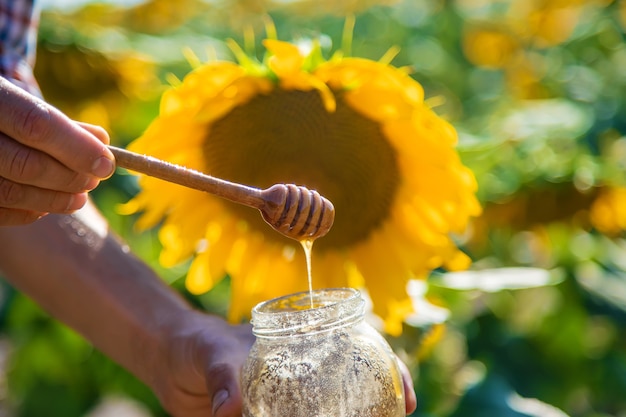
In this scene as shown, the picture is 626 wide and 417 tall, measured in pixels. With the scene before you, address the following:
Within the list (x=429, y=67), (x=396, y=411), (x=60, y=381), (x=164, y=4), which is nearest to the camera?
(x=396, y=411)

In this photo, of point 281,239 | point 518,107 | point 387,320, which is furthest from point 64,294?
point 518,107

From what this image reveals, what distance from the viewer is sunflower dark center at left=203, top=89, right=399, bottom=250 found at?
4.82 feet

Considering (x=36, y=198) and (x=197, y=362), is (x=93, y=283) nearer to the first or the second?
(x=197, y=362)

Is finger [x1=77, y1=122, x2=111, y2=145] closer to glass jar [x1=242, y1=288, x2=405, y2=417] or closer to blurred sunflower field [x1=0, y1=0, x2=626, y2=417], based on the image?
glass jar [x1=242, y1=288, x2=405, y2=417]

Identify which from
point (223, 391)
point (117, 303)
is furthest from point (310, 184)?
point (223, 391)

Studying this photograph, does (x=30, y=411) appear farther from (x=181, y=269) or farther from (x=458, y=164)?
(x=458, y=164)

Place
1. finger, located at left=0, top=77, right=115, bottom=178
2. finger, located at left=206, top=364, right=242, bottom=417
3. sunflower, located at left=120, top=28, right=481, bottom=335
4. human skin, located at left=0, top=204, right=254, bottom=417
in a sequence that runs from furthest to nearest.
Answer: sunflower, located at left=120, top=28, right=481, bottom=335
human skin, located at left=0, top=204, right=254, bottom=417
finger, located at left=206, top=364, right=242, bottom=417
finger, located at left=0, top=77, right=115, bottom=178

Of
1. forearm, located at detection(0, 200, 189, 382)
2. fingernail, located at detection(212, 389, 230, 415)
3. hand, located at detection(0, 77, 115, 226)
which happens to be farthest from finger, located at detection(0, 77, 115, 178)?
forearm, located at detection(0, 200, 189, 382)

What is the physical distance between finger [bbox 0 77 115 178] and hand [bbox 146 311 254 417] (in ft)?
0.92

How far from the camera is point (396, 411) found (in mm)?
1022

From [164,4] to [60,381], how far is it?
1645 millimetres

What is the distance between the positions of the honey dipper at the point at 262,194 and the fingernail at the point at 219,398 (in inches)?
7.5

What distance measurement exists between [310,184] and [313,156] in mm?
43

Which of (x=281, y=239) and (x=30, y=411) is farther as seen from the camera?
(x=30, y=411)
